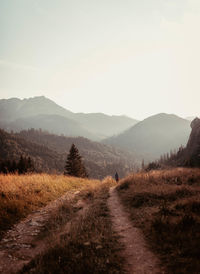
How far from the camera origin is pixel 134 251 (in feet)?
13.2

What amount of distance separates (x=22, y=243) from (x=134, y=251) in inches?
135

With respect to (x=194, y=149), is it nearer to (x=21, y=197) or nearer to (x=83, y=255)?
(x=21, y=197)

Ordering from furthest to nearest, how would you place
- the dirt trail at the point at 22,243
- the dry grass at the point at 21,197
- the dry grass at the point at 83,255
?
the dry grass at the point at 21,197 < the dirt trail at the point at 22,243 < the dry grass at the point at 83,255

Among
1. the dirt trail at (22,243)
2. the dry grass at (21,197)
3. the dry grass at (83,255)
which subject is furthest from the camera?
the dry grass at (21,197)

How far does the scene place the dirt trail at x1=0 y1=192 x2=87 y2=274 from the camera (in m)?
4.05

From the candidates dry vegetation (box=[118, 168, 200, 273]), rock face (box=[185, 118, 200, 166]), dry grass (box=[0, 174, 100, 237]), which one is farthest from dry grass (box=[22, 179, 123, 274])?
rock face (box=[185, 118, 200, 166])

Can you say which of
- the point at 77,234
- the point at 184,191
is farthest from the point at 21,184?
the point at 184,191

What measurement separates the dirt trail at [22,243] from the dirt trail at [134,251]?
1.91 metres

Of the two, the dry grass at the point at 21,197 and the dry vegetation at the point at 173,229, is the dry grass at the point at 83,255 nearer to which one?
the dry vegetation at the point at 173,229

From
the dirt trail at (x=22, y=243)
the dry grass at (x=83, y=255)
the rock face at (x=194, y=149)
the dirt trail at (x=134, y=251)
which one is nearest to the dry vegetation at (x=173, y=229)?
the dirt trail at (x=134, y=251)

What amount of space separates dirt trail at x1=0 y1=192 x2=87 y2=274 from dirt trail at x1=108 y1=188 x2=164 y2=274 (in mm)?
1910

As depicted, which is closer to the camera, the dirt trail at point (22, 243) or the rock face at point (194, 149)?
the dirt trail at point (22, 243)

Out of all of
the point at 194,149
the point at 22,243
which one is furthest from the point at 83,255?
the point at 194,149

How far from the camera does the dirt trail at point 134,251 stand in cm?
336
